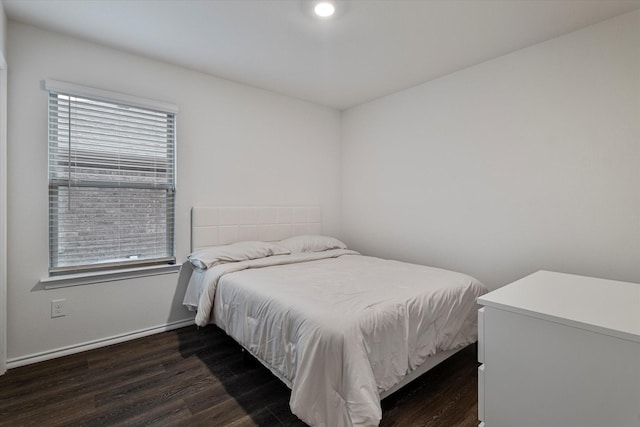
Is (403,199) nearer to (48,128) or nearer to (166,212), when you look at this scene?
(166,212)

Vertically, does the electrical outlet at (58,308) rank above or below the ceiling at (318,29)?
below

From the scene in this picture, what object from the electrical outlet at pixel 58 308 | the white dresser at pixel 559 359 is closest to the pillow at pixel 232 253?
the electrical outlet at pixel 58 308

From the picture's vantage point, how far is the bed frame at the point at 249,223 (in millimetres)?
2947

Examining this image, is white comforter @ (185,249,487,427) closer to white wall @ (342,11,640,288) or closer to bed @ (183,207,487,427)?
bed @ (183,207,487,427)

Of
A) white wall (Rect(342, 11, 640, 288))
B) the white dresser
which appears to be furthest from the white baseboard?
the white dresser

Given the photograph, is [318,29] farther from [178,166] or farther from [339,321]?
[339,321]

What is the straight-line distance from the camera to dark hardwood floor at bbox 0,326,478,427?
1.67m

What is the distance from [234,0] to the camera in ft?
6.33

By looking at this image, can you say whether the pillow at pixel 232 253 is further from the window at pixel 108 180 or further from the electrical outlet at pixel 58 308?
the electrical outlet at pixel 58 308

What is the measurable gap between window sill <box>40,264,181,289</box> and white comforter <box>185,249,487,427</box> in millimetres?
390

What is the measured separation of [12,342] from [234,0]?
2.85 meters

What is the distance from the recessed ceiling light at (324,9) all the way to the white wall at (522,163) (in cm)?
154

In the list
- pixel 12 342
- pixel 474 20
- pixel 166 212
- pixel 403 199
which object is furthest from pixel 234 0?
pixel 12 342

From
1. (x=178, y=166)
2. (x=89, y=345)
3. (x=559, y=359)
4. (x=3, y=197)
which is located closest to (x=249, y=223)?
(x=178, y=166)
